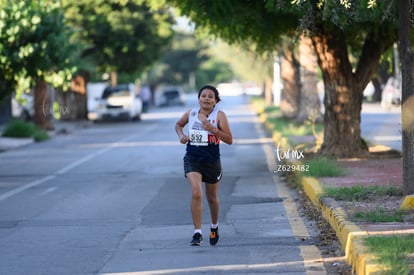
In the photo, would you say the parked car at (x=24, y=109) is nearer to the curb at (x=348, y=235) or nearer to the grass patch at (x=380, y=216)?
the curb at (x=348, y=235)

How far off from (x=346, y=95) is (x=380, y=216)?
8.79 m

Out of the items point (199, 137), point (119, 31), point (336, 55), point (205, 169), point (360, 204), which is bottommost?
point (360, 204)

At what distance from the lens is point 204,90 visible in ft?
31.9

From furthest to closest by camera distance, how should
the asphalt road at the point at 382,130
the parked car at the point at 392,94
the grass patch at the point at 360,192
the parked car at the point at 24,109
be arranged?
the parked car at the point at 392,94 → the parked car at the point at 24,109 → the asphalt road at the point at 382,130 → the grass patch at the point at 360,192

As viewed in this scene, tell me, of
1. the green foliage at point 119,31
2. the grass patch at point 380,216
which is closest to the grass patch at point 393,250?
the grass patch at point 380,216

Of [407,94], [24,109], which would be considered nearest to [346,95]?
[407,94]

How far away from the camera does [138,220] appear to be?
1179 cm

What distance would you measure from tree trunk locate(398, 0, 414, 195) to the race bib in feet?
8.87

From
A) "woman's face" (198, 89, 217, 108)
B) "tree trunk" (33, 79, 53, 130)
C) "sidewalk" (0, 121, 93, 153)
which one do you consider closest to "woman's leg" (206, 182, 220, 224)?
"woman's face" (198, 89, 217, 108)

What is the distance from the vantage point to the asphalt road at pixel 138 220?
8719 millimetres

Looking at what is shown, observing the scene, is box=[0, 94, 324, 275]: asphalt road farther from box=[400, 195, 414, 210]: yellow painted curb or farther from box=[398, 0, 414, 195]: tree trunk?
box=[398, 0, 414, 195]: tree trunk

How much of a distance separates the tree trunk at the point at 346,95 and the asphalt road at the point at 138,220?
61.4 inches

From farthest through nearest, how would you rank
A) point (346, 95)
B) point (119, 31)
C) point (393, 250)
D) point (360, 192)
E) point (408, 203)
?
point (119, 31)
point (346, 95)
point (360, 192)
point (408, 203)
point (393, 250)

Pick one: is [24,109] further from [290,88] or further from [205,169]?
[205,169]
